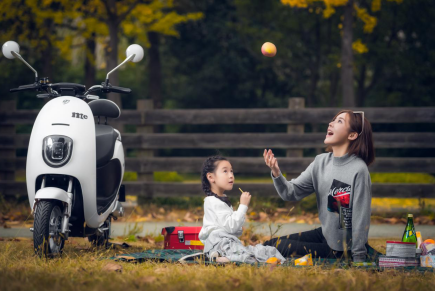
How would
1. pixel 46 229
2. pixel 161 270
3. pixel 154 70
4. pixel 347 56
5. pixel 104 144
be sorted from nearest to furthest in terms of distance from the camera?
pixel 161 270
pixel 46 229
pixel 104 144
pixel 347 56
pixel 154 70

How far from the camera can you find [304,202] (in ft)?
25.1

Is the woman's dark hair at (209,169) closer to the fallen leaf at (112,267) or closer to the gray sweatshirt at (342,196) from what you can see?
the gray sweatshirt at (342,196)

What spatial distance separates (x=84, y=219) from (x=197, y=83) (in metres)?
20.6

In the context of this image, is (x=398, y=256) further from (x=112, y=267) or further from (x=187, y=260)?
(x=112, y=267)

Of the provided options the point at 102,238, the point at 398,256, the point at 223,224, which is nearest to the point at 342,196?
the point at 398,256

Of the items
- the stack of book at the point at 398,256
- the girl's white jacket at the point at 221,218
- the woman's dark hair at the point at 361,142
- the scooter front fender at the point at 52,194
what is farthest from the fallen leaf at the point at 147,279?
the woman's dark hair at the point at 361,142

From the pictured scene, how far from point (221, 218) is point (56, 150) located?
1.31 meters

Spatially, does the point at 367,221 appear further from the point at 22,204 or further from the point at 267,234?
the point at 22,204

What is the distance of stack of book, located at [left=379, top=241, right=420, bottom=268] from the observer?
397 centimetres

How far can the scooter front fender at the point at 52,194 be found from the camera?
4.15 m

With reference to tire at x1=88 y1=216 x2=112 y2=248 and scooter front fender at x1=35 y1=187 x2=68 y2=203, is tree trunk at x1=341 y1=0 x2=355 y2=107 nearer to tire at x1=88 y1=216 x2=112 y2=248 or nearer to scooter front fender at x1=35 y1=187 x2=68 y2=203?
tire at x1=88 y1=216 x2=112 y2=248

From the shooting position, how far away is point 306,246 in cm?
448

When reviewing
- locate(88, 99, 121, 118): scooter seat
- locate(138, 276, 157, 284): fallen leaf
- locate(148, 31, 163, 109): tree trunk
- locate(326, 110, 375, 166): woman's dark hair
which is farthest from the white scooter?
locate(148, 31, 163, 109): tree trunk

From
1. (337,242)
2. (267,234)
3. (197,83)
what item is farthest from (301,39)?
(337,242)
